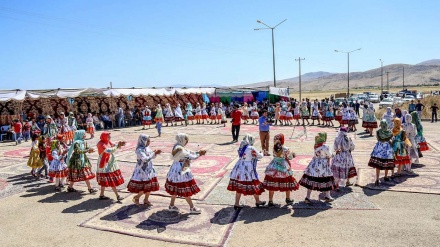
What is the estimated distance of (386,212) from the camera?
7141 millimetres

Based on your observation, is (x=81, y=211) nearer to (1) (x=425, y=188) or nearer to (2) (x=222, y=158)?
(2) (x=222, y=158)

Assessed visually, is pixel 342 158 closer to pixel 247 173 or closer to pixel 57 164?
pixel 247 173

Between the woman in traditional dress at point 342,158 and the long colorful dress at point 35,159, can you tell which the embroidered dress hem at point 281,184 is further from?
the long colorful dress at point 35,159

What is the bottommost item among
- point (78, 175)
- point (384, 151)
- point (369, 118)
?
point (78, 175)

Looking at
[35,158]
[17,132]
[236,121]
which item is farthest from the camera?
Answer: [17,132]

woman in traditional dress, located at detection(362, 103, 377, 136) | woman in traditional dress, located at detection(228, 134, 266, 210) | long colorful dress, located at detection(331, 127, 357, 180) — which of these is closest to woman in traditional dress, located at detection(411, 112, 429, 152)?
long colorful dress, located at detection(331, 127, 357, 180)

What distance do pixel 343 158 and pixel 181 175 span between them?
417cm

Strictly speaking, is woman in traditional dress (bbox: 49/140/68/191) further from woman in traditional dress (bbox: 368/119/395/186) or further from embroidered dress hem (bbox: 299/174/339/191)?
woman in traditional dress (bbox: 368/119/395/186)

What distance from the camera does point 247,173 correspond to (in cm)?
720

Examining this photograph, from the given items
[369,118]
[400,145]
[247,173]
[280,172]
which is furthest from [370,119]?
[247,173]

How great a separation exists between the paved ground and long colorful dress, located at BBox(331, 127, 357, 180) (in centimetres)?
44

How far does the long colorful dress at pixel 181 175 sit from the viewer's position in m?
7.10

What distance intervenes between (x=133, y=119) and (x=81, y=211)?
66.4 ft

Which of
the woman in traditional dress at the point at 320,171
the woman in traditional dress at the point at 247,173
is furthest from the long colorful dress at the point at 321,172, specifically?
the woman in traditional dress at the point at 247,173
